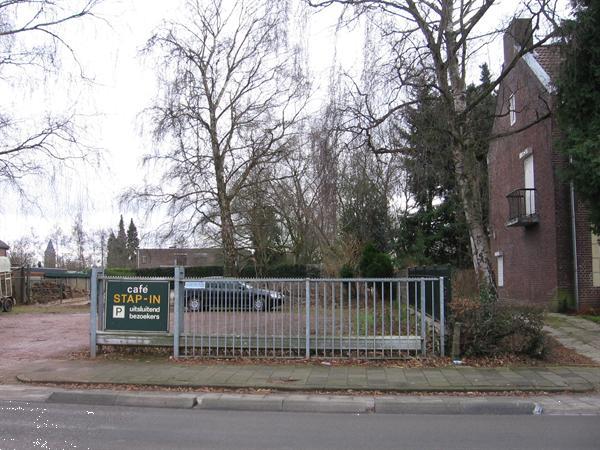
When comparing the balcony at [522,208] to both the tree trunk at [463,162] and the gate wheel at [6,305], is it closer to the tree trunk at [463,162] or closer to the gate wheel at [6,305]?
the tree trunk at [463,162]

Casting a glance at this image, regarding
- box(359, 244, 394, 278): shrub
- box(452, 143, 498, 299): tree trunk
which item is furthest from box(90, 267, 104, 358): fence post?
box(359, 244, 394, 278): shrub

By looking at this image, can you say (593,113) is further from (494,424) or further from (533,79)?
(494,424)

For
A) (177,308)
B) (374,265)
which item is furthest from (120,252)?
(177,308)

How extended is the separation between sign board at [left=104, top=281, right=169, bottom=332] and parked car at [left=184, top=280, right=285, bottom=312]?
0.52 m

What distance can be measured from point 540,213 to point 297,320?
14002 mm

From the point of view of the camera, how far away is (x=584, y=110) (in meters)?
16.2

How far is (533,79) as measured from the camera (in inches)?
842

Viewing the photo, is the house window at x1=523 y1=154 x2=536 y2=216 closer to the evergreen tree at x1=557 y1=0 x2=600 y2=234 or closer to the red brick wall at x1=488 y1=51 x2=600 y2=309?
the red brick wall at x1=488 y1=51 x2=600 y2=309

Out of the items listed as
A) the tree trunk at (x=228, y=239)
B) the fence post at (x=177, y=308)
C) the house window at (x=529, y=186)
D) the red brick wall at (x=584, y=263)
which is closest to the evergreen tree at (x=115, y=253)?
the tree trunk at (x=228, y=239)

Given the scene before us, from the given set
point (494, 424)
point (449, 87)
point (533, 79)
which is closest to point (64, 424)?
point (494, 424)

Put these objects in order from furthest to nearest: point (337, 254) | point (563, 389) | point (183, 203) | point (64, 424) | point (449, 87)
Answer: point (337, 254) → point (183, 203) → point (449, 87) → point (563, 389) → point (64, 424)

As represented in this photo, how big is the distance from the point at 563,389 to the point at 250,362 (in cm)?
556

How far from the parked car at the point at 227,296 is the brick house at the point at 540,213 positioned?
9.42 meters

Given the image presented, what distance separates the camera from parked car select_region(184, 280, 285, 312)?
37.8ft
